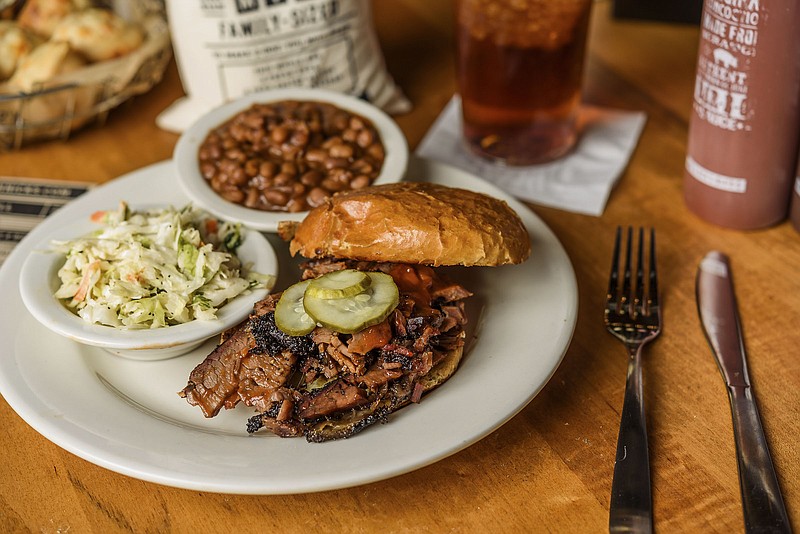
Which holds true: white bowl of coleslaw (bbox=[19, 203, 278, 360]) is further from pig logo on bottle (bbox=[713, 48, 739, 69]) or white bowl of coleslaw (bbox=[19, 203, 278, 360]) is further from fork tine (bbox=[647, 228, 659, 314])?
pig logo on bottle (bbox=[713, 48, 739, 69])

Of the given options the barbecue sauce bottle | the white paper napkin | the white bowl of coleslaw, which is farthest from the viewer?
the white paper napkin

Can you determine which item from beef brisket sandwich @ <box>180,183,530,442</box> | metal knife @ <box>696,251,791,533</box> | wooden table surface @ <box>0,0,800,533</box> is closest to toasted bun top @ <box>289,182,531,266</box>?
beef brisket sandwich @ <box>180,183,530,442</box>

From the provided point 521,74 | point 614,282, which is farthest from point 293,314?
point 521,74

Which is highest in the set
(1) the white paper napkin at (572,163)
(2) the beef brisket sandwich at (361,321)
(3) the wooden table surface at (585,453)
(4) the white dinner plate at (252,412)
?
(2) the beef brisket sandwich at (361,321)

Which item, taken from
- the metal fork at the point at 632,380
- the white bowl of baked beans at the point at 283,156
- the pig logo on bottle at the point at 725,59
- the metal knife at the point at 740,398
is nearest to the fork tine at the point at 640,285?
the metal fork at the point at 632,380

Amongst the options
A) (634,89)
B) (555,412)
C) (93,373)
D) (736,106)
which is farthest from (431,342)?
(634,89)

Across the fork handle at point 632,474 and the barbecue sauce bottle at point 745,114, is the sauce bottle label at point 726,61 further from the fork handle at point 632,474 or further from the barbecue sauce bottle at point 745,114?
the fork handle at point 632,474

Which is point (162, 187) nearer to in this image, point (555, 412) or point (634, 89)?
point (555, 412)
